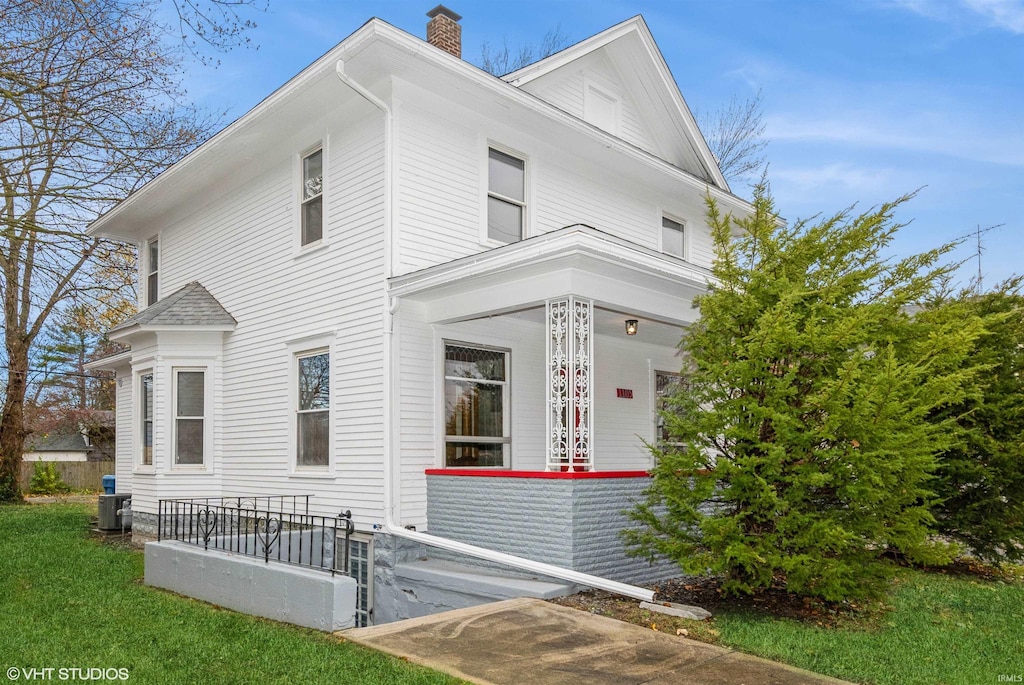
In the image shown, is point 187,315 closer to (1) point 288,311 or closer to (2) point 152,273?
(1) point 288,311

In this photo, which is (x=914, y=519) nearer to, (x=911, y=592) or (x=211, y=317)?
(x=911, y=592)

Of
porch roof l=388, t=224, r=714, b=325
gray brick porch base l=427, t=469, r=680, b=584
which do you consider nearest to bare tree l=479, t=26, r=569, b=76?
porch roof l=388, t=224, r=714, b=325

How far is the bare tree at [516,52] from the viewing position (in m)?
27.6

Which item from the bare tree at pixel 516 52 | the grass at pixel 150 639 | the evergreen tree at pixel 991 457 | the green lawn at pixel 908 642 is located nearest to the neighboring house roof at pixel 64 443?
the bare tree at pixel 516 52

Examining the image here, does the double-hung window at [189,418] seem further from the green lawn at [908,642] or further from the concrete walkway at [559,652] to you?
the green lawn at [908,642]

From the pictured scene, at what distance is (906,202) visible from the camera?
7926 mm

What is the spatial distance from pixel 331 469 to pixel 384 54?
5081 mm

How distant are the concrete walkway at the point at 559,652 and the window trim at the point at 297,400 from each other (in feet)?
13.1

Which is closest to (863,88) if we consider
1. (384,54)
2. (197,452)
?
(384,54)

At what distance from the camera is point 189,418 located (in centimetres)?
1291

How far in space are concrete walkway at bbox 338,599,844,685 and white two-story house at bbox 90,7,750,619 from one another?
118cm

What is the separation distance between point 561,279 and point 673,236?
6.79 metres

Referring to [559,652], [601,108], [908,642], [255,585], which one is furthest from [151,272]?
[908,642]

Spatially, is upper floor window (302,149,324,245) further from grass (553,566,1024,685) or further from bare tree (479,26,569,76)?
bare tree (479,26,569,76)
